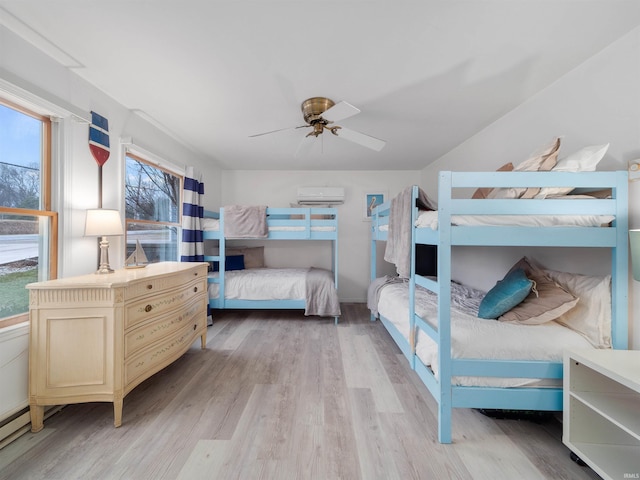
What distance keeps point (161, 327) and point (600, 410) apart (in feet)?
7.87

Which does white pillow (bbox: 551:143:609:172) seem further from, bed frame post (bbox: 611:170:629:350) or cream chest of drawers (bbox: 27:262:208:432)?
cream chest of drawers (bbox: 27:262:208:432)

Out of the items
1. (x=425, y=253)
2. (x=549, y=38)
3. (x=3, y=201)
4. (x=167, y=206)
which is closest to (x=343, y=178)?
(x=425, y=253)

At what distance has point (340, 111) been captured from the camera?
1705 mm

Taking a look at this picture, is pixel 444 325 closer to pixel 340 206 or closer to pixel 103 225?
pixel 103 225

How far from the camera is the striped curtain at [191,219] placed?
9.66ft

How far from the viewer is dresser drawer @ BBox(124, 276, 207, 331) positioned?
149 centimetres

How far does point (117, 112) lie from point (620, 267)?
358 centimetres

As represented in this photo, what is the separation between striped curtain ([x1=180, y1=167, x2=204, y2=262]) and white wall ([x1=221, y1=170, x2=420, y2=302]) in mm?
1072

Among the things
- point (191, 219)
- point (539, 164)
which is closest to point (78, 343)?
point (191, 219)

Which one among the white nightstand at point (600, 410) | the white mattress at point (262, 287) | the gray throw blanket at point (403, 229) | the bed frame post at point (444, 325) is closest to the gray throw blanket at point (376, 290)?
the gray throw blanket at point (403, 229)

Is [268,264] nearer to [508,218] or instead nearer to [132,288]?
[132,288]

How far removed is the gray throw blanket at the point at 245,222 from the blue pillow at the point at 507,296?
242cm

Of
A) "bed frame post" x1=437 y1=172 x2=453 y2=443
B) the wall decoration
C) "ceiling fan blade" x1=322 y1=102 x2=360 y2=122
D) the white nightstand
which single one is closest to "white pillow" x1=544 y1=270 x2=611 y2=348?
the white nightstand

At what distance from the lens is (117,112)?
2094 mm
